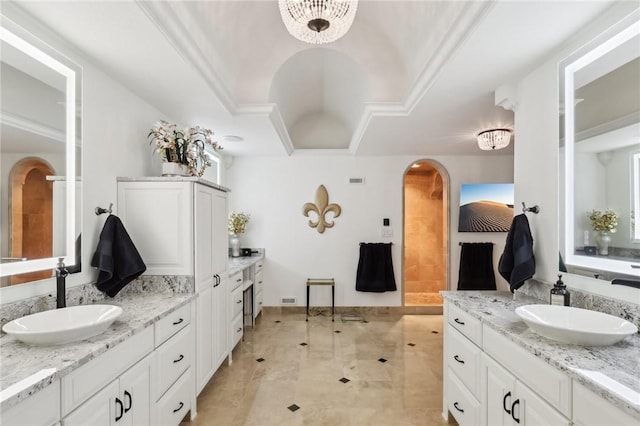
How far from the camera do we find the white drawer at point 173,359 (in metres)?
1.80

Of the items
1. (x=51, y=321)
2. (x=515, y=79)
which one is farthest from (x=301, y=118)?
(x=51, y=321)

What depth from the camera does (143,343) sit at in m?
1.64

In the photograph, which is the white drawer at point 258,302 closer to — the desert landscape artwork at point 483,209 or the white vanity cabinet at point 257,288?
the white vanity cabinet at point 257,288

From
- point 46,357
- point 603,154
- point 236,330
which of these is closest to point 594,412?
point 603,154

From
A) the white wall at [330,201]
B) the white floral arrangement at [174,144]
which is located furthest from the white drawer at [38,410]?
the white wall at [330,201]

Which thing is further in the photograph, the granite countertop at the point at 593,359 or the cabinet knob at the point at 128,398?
the cabinet knob at the point at 128,398

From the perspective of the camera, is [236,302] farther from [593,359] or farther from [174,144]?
[593,359]

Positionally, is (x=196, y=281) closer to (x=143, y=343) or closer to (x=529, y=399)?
(x=143, y=343)

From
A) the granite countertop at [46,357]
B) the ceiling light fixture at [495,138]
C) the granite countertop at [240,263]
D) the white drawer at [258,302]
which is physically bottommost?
the white drawer at [258,302]

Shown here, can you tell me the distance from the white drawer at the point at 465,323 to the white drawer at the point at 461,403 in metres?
0.33

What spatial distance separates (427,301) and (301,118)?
12.0ft

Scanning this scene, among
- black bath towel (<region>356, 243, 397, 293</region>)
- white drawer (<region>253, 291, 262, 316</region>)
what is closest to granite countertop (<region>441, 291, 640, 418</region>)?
black bath towel (<region>356, 243, 397, 293</region>)

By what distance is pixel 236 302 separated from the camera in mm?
3252

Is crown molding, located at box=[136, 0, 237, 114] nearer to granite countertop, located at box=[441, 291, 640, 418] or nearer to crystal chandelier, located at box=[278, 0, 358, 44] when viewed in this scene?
crystal chandelier, located at box=[278, 0, 358, 44]
